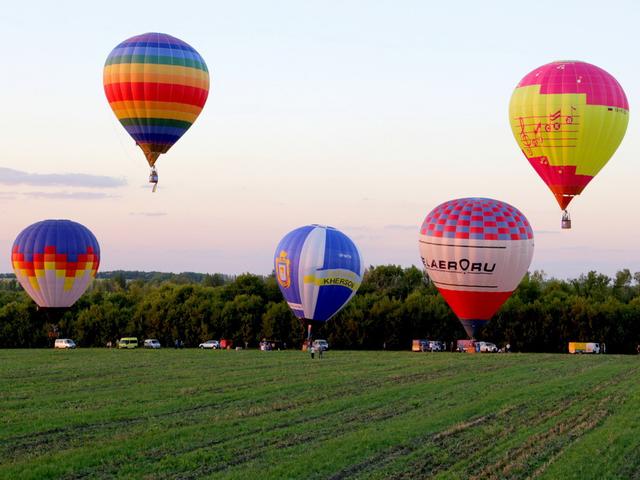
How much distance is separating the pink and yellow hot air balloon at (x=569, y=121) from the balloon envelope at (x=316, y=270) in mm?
14886

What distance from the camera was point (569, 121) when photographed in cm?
4153

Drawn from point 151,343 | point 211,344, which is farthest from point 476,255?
point 151,343

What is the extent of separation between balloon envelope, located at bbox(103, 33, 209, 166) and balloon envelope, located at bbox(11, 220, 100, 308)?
657 inches

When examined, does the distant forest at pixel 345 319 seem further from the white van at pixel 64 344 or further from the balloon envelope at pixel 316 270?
the balloon envelope at pixel 316 270

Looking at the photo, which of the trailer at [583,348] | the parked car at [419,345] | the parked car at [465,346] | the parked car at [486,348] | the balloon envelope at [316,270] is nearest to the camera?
the balloon envelope at [316,270]

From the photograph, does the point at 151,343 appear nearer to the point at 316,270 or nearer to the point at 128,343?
the point at 128,343

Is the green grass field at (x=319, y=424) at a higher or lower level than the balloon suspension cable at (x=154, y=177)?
lower

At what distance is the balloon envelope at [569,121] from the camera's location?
4153 centimetres

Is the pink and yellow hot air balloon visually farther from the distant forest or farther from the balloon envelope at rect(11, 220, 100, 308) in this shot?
the distant forest

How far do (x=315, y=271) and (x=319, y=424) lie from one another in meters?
30.3

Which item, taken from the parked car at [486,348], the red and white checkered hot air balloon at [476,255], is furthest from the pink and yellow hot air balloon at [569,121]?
the parked car at [486,348]

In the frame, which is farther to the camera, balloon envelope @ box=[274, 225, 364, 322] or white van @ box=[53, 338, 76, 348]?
white van @ box=[53, 338, 76, 348]

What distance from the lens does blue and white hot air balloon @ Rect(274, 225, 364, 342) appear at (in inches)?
2141

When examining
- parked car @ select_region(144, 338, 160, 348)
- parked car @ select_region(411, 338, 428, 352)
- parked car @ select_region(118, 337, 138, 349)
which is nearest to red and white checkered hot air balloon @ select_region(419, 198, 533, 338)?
parked car @ select_region(411, 338, 428, 352)
